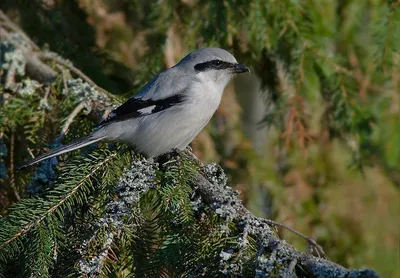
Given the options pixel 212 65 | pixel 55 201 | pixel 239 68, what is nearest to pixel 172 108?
pixel 212 65

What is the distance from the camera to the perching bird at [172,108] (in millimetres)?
3188

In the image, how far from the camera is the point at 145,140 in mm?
3211

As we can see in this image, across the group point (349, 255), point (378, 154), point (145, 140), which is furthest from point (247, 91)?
point (145, 140)

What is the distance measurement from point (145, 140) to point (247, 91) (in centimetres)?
428

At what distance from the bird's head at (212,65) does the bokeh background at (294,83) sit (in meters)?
0.14

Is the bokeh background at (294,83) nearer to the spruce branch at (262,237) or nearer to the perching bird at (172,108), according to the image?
the perching bird at (172,108)

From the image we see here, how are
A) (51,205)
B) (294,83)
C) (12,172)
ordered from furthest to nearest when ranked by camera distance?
(294,83) < (12,172) < (51,205)

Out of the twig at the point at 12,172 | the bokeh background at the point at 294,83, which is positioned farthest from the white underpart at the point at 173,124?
the twig at the point at 12,172

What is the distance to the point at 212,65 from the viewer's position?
364cm

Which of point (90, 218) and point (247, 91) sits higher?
point (247, 91)

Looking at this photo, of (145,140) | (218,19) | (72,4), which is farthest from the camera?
(72,4)

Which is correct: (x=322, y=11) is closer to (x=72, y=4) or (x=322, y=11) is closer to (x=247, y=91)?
(x=72, y=4)

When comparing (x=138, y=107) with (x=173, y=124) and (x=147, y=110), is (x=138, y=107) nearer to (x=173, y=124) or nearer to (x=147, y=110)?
(x=147, y=110)

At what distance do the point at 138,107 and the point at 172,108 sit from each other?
0.76 feet
